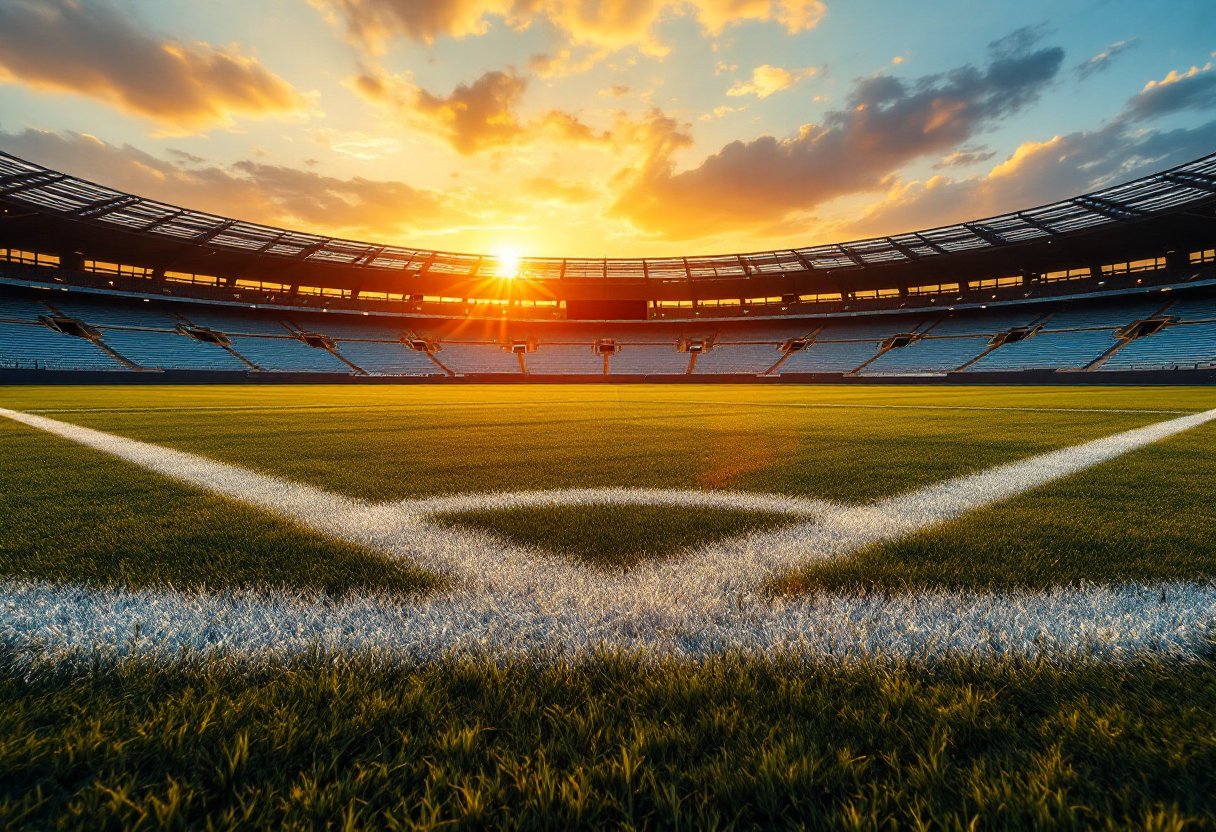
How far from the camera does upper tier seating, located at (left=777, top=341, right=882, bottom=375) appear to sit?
3284 centimetres

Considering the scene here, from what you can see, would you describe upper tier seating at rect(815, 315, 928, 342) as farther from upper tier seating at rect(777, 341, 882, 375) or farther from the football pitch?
the football pitch

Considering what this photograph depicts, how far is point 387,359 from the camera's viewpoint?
34.0 meters

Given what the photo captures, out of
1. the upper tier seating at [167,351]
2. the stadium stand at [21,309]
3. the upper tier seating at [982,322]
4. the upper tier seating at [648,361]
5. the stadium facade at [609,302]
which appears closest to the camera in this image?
the stadium facade at [609,302]

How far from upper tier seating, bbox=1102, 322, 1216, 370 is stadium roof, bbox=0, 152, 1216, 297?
518 cm

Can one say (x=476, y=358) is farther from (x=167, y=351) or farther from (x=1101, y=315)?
(x=1101, y=315)

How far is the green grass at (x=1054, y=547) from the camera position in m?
1.72

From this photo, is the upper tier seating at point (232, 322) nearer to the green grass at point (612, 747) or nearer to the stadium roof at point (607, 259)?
the stadium roof at point (607, 259)

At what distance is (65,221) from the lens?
2534cm

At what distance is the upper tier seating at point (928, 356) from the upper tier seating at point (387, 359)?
26.9 meters

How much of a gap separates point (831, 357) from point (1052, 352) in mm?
11031

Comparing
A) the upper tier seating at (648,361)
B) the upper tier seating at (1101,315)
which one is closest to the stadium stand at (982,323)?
the upper tier seating at (1101,315)

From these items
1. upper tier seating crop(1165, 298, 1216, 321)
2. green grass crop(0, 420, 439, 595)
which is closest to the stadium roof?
upper tier seating crop(1165, 298, 1216, 321)

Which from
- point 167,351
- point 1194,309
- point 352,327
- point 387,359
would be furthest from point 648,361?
point 1194,309

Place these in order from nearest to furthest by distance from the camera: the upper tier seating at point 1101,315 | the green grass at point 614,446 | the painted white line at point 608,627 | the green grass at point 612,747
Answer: the green grass at point 612,747
the painted white line at point 608,627
the green grass at point 614,446
the upper tier seating at point 1101,315
